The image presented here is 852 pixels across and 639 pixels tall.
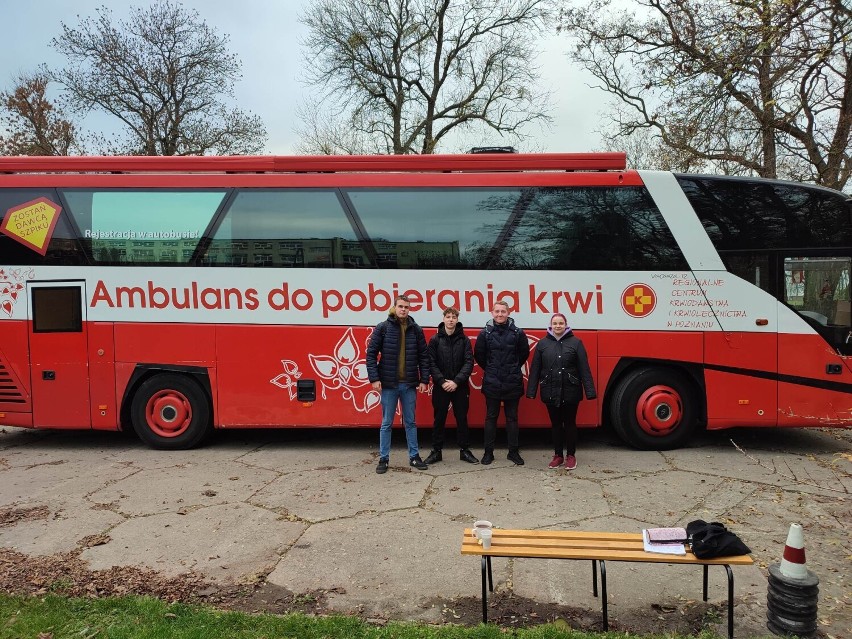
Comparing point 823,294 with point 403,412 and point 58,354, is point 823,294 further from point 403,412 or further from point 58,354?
point 58,354

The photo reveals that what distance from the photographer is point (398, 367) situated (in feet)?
21.9

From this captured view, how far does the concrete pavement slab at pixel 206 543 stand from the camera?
4.40 metres

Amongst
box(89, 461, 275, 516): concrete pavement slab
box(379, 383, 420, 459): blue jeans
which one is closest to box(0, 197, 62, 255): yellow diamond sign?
→ box(89, 461, 275, 516): concrete pavement slab

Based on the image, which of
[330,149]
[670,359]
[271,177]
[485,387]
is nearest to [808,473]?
[670,359]

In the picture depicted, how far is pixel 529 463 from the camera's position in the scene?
6922 millimetres

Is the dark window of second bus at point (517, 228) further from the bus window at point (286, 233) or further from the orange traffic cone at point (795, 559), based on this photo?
the orange traffic cone at point (795, 559)

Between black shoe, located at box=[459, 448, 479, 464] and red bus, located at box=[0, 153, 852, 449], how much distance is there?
0.61 metres

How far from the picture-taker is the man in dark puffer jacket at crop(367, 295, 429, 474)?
6645mm

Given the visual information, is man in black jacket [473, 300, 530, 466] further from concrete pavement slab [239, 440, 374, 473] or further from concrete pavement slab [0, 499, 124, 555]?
concrete pavement slab [0, 499, 124, 555]

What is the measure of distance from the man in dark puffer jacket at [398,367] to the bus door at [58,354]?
370 centimetres

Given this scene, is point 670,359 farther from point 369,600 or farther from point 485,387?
point 369,600

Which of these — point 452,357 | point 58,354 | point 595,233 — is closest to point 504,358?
point 452,357

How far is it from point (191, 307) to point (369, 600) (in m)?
4.67

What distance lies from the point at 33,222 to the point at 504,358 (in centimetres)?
589
